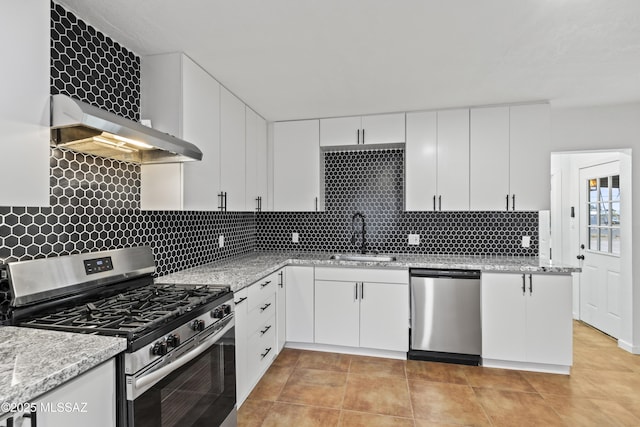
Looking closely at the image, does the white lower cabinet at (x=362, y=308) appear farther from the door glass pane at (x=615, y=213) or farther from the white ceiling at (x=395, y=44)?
the door glass pane at (x=615, y=213)

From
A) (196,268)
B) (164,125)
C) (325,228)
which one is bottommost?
(196,268)

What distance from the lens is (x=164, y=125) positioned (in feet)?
6.97

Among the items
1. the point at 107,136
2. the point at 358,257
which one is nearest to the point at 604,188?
the point at 358,257

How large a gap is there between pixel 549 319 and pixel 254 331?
97.0 inches

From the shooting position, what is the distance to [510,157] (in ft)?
10.4

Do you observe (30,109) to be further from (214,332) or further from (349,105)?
(349,105)

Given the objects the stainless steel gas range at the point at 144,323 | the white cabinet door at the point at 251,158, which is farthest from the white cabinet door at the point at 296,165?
the stainless steel gas range at the point at 144,323

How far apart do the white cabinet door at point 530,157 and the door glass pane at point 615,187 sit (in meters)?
1.08

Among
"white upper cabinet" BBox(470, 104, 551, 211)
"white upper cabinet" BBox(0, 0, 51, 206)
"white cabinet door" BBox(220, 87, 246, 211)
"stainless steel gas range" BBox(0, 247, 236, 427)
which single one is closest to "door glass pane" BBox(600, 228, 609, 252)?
"white upper cabinet" BBox(470, 104, 551, 211)

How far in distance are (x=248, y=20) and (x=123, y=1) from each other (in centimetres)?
61

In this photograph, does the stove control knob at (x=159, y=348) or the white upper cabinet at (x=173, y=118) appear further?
the white upper cabinet at (x=173, y=118)

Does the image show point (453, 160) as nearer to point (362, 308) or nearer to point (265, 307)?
point (362, 308)

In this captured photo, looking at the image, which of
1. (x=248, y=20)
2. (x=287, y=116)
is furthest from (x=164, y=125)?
(x=287, y=116)

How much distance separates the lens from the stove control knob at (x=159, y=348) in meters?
1.32
